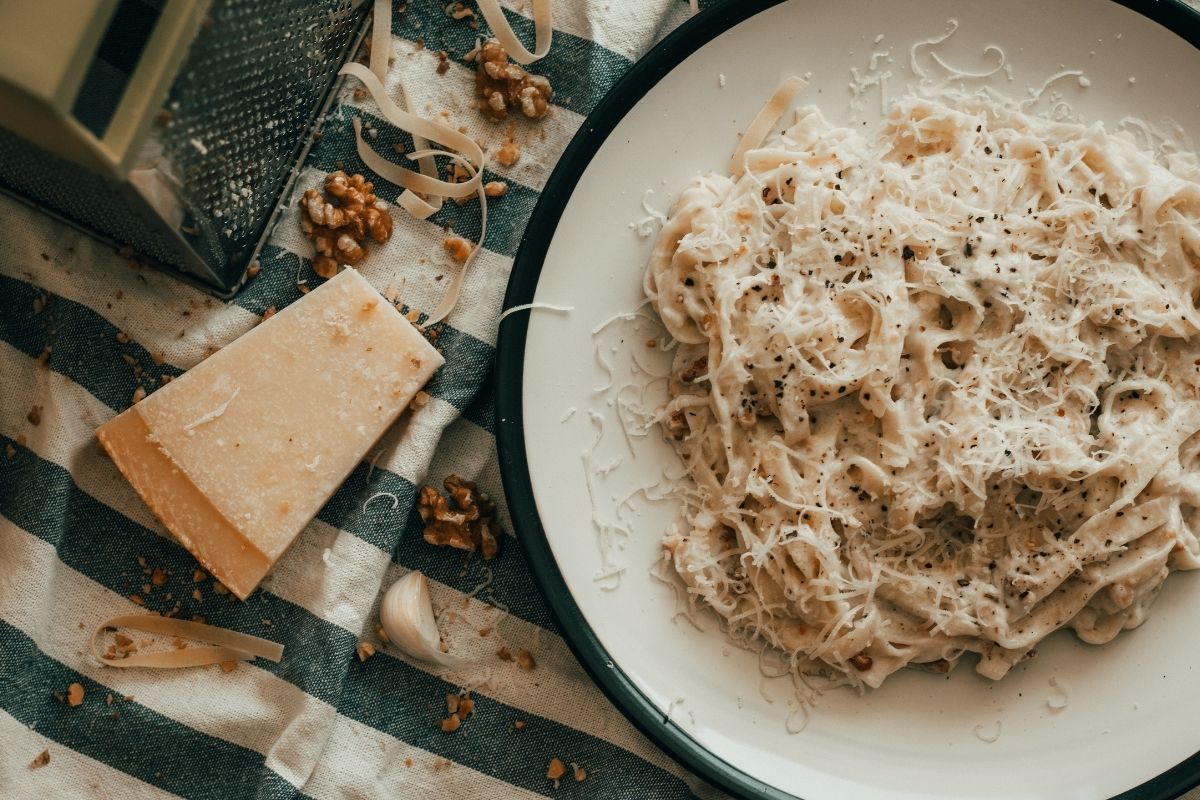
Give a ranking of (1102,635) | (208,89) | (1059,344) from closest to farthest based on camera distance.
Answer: (208,89) → (1059,344) → (1102,635)

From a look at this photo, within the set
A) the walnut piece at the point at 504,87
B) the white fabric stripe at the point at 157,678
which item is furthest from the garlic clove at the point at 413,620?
the walnut piece at the point at 504,87

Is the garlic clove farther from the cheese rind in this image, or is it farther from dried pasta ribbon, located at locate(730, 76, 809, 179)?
dried pasta ribbon, located at locate(730, 76, 809, 179)

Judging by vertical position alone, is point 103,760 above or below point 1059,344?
below

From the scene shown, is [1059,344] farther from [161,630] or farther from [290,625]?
[161,630]

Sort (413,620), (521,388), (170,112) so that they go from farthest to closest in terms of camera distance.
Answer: (413,620) < (521,388) < (170,112)

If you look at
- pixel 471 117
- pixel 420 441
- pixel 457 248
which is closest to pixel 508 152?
pixel 471 117

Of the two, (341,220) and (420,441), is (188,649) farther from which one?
(341,220)

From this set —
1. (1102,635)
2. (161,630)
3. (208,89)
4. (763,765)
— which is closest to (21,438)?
(161,630)
